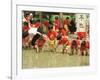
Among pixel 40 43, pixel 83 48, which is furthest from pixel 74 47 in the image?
pixel 40 43

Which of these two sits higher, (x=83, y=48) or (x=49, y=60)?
(x=83, y=48)

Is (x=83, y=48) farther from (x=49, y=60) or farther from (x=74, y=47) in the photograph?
(x=49, y=60)

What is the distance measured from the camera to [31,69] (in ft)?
5.86

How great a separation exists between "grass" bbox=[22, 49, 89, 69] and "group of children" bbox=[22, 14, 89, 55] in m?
0.04

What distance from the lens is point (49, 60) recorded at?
1.84 metres

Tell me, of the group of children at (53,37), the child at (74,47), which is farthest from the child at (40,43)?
the child at (74,47)

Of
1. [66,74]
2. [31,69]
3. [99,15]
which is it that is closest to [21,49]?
[31,69]

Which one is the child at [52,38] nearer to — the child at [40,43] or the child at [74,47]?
the child at [40,43]

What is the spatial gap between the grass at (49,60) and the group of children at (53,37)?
0.13 ft

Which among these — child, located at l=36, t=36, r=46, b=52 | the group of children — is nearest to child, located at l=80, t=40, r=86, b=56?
the group of children

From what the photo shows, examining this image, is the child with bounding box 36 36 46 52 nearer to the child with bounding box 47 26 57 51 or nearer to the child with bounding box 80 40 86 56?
the child with bounding box 47 26 57 51

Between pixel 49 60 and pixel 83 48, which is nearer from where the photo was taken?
pixel 49 60

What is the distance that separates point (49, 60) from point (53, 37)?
21 cm

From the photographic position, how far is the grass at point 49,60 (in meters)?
1.78
